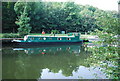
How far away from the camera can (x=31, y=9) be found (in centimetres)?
2714

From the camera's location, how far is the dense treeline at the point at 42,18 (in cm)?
2474

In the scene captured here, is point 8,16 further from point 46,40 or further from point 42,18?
point 46,40

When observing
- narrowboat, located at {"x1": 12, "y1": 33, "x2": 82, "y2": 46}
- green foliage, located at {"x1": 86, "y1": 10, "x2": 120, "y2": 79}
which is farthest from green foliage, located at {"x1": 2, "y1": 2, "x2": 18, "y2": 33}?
green foliage, located at {"x1": 86, "y1": 10, "x2": 120, "y2": 79}

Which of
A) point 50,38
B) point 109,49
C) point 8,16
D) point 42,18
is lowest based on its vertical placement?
point 50,38

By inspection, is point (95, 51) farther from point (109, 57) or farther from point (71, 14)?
point (71, 14)

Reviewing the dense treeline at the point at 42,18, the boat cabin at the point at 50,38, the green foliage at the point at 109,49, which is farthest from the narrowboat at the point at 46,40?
the green foliage at the point at 109,49

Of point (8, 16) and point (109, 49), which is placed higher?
point (109, 49)

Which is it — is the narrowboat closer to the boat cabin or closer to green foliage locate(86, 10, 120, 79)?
the boat cabin

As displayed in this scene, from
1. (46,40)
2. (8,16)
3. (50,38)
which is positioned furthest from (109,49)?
(8,16)

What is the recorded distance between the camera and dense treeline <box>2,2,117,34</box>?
81.2 ft

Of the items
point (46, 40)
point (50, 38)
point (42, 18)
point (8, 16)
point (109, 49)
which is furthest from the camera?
point (42, 18)

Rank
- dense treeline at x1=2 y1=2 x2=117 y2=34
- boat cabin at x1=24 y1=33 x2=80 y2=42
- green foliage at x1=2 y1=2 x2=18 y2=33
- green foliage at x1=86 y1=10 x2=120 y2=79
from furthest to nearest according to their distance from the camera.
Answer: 1. green foliage at x1=2 y1=2 x2=18 y2=33
2. dense treeline at x1=2 y1=2 x2=117 y2=34
3. boat cabin at x1=24 y1=33 x2=80 y2=42
4. green foliage at x1=86 y1=10 x2=120 y2=79

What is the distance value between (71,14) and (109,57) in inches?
1152

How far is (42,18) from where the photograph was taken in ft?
97.8
